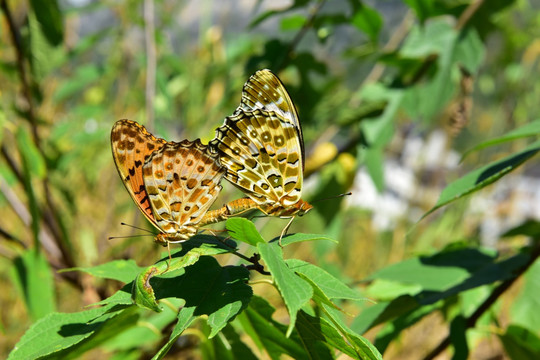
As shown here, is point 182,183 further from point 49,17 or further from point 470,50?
point 470,50

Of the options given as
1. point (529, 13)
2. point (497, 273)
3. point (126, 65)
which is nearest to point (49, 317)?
point (497, 273)

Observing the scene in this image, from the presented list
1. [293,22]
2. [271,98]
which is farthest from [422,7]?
[271,98]

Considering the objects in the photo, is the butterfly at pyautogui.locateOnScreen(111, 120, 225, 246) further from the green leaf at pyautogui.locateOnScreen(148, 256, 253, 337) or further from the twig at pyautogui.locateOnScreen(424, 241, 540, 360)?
the twig at pyautogui.locateOnScreen(424, 241, 540, 360)

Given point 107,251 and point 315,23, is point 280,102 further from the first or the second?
point 107,251

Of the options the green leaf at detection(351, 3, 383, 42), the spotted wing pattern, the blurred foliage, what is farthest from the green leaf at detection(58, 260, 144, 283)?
the green leaf at detection(351, 3, 383, 42)

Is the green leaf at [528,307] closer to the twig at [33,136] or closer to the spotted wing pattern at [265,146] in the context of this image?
the spotted wing pattern at [265,146]

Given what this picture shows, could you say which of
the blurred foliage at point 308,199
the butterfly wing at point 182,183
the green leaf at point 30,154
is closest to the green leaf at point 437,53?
the blurred foliage at point 308,199

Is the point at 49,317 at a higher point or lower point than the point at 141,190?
lower
